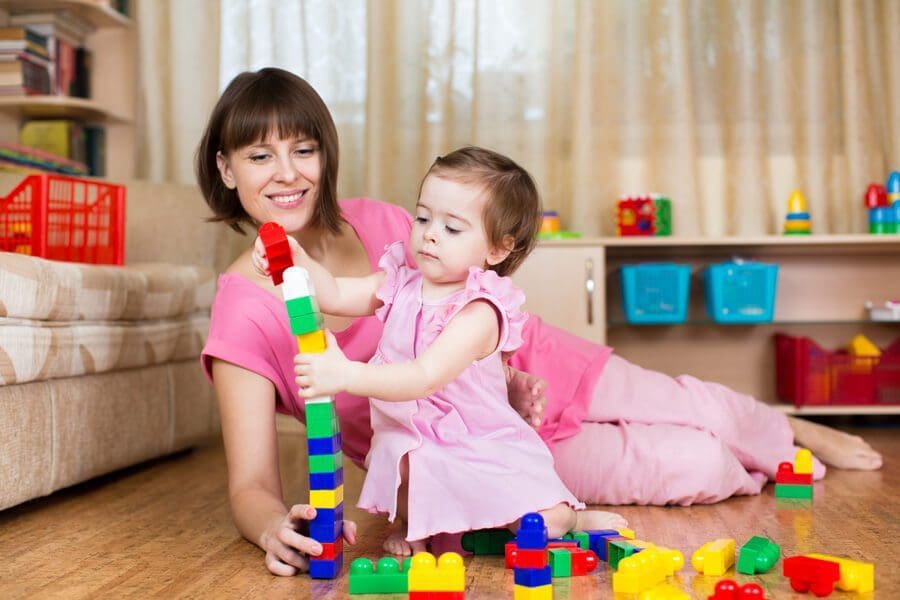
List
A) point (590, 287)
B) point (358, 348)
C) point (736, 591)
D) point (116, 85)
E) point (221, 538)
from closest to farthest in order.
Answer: point (736, 591), point (221, 538), point (358, 348), point (590, 287), point (116, 85)

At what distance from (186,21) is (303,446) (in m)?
1.46

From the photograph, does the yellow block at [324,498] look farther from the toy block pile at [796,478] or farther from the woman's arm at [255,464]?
the toy block pile at [796,478]

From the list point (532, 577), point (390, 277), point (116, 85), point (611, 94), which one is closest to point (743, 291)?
point (611, 94)

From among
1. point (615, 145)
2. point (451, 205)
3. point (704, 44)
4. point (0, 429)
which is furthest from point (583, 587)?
point (704, 44)

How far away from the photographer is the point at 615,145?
3.03m

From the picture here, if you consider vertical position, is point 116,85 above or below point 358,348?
above

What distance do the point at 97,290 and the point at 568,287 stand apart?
1.31 meters

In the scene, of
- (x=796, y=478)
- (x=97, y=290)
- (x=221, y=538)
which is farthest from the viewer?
(x=97, y=290)

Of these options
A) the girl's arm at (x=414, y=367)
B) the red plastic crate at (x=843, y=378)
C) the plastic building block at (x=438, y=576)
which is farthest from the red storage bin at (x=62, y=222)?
the red plastic crate at (x=843, y=378)

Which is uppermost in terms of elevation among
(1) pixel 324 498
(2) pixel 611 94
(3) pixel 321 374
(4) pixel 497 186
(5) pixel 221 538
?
(2) pixel 611 94

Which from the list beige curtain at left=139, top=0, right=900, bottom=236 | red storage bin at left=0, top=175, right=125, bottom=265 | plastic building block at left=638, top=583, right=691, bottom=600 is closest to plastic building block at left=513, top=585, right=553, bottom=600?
plastic building block at left=638, top=583, right=691, bottom=600

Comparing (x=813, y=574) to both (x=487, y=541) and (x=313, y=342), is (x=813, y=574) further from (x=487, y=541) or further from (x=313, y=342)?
(x=313, y=342)

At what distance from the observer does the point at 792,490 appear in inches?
70.7

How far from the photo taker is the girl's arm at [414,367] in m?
1.15
